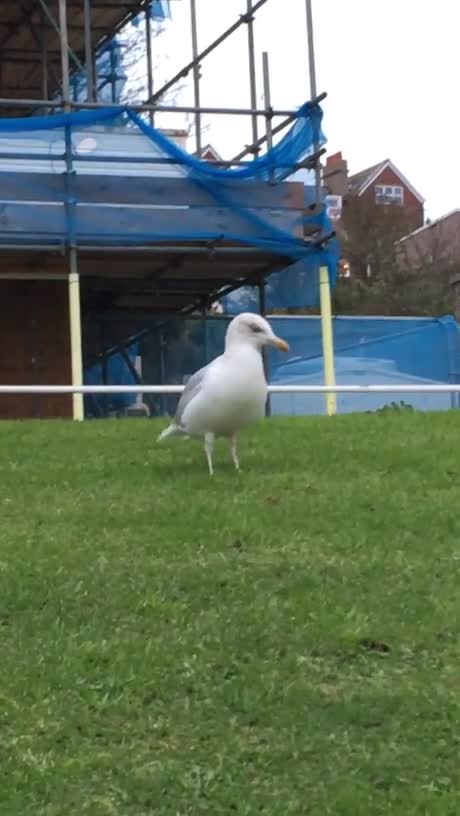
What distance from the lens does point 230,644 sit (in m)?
5.34

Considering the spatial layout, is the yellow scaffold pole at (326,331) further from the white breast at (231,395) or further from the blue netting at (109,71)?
the white breast at (231,395)

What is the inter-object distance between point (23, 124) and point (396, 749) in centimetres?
1433

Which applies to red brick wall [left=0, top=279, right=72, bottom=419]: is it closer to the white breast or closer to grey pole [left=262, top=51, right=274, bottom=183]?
grey pole [left=262, top=51, right=274, bottom=183]

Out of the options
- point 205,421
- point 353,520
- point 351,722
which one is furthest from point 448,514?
point 351,722

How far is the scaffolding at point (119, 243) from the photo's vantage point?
59.8 feet

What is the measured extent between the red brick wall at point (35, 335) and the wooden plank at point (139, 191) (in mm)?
2895

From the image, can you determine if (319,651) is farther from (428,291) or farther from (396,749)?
(428,291)

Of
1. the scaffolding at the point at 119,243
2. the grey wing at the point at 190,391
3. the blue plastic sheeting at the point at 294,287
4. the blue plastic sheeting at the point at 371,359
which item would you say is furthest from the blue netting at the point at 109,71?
the grey wing at the point at 190,391

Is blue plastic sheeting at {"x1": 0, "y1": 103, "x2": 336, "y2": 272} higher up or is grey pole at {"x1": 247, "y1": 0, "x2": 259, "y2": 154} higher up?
grey pole at {"x1": 247, "y1": 0, "x2": 259, "y2": 154}

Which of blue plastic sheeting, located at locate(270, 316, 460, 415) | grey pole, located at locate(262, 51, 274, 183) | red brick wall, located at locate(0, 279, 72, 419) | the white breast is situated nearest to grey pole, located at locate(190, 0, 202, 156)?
grey pole, located at locate(262, 51, 274, 183)

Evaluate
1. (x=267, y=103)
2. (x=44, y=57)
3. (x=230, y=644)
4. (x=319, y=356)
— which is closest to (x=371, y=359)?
(x=319, y=356)

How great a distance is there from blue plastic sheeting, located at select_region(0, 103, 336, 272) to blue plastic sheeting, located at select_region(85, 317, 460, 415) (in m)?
3.06

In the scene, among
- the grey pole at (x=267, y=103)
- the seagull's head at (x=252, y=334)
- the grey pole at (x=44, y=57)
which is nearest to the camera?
the seagull's head at (x=252, y=334)

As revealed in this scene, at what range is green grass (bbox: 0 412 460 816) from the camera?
4.23 metres
